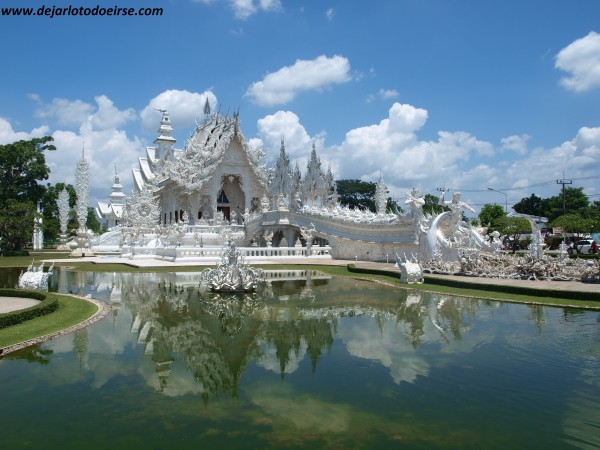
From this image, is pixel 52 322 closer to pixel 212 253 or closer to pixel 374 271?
pixel 374 271

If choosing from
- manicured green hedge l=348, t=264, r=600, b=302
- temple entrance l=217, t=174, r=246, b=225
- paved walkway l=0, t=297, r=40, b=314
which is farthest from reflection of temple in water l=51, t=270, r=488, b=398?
temple entrance l=217, t=174, r=246, b=225

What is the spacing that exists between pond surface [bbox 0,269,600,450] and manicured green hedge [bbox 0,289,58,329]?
1.35 meters

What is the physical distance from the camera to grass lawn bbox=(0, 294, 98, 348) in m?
8.84

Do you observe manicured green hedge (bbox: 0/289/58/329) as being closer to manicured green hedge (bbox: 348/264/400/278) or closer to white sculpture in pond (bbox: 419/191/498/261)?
manicured green hedge (bbox: 348/264/400/278)

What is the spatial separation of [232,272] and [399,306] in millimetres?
4819

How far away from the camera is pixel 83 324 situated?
1014cm

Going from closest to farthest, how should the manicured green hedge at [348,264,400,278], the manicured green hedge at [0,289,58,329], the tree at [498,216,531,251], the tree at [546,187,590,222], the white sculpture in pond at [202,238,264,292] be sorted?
the manicured green hedge at [0,289,58,329]
the white sculpture in pond at [202,238,264,292]
the manicured green hedge at [348,264,400,278]
the tree at [498,216,531,251]
the tree at [546,187,590,222]

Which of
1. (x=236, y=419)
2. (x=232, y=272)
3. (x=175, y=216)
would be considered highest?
(x=175, y=216)

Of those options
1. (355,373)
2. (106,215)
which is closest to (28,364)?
(355,373)

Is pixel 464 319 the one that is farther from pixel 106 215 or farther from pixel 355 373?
pixel 106 215

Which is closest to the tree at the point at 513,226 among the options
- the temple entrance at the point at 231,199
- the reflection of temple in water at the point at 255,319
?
the temple entrance at the point at 231,199

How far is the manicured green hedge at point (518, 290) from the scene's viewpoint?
12.6m

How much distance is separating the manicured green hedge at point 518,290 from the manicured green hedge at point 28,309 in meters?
11.0

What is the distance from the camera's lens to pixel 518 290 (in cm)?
1396
